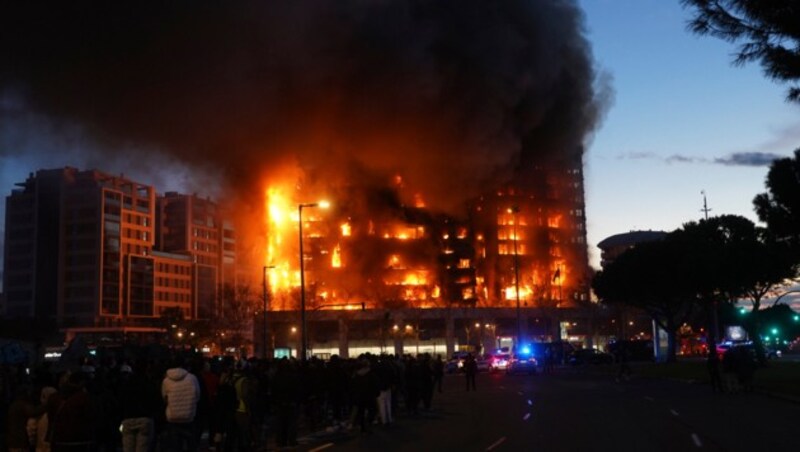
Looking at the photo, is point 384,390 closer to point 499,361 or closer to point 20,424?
point 20,424

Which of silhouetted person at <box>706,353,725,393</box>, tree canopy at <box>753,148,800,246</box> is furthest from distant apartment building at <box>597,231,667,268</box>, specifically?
silhouetted person at <box>706,353,725,393</box>

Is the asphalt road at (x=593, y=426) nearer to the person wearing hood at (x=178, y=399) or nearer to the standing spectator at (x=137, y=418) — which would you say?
the person wearing hood at (x=178, y=399)

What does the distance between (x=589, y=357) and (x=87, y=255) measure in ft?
248

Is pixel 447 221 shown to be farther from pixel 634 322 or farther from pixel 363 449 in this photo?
pixel 363 449

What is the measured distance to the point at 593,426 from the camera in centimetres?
1773

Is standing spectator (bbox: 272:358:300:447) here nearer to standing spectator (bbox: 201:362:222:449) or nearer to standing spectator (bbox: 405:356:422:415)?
standing spectator (bbox: 201:362:222:449)

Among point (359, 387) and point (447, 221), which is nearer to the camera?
point (359, 387)

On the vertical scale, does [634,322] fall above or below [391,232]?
below

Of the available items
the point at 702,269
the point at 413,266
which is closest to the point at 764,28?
the point at 702,269

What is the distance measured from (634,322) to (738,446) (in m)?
130

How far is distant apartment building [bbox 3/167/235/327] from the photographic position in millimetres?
116438

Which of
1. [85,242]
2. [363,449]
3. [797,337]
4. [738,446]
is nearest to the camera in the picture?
[738,446]

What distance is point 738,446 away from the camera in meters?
14.0

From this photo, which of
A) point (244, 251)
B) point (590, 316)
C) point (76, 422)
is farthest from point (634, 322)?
point (76, 422)
